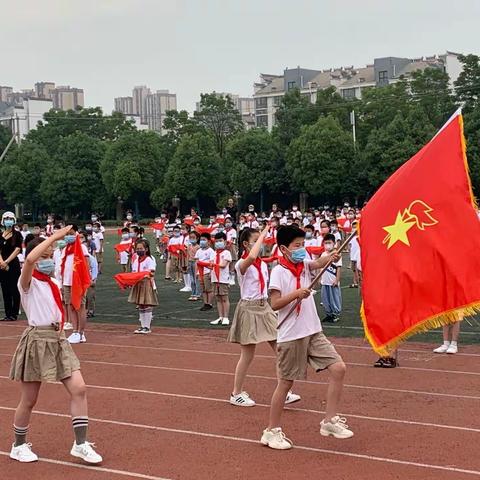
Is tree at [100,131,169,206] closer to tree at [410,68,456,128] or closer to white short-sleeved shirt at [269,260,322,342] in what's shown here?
tree at [410,68,456,128]

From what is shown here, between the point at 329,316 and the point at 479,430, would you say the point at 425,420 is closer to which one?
the point at 479,430

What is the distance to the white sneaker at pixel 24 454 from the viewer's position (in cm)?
633

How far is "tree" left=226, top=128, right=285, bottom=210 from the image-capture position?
56.6 meters

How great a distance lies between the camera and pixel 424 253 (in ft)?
20.9

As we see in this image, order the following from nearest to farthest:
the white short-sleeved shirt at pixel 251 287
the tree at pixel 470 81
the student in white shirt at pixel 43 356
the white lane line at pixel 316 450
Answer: the white lane line at pixel 316 450 → the student in white shirt at pixel 43 356 → the white short-sleeved shirt at pixel 251 287 → the tree at pixel 470 81

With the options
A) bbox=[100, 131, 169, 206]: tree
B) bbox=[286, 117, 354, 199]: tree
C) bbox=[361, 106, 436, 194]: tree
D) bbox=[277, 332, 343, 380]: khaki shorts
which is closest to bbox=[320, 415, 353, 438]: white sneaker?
bbox=[277, 332, 343, 380]: khaki shorts

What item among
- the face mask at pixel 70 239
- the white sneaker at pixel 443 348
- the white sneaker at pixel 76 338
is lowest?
the white sneaker at pixel 76 338

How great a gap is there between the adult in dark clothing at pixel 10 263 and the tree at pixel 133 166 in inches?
1733

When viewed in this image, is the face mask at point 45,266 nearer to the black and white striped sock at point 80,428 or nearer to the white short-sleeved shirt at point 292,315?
the black and white striped sock at point 80,428

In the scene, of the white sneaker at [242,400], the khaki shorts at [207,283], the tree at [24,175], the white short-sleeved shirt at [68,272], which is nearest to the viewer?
the white sneaker at [242,400]

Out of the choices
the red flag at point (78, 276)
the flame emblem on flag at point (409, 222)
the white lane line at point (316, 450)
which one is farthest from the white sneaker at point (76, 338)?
the flame emblem on flag at point (409, 222)

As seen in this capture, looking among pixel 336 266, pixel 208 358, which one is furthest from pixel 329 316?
pixel 208 358

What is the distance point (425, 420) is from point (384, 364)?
8.38 feet

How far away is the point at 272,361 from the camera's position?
34.3ft
